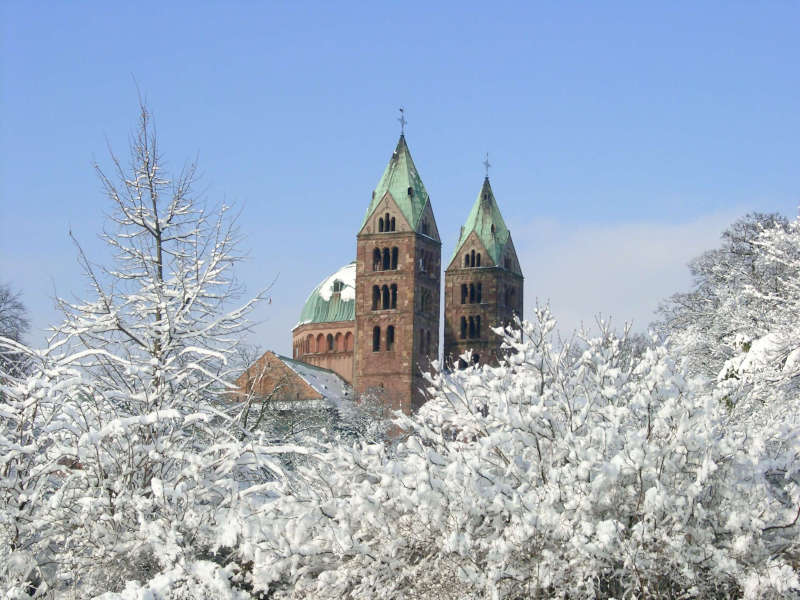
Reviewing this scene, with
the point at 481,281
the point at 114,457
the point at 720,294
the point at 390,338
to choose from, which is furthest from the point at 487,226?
the point at 114,457

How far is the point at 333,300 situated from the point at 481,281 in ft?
32.3

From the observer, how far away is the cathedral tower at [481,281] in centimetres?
7444

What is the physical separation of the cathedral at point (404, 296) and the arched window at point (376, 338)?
2.3 inches

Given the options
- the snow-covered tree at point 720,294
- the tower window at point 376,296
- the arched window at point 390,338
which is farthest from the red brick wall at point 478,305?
the snow-covered tree at point 720,294

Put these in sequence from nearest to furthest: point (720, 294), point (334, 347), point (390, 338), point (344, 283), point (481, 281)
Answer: point (720, 294), point (390, 338), point (334, 347), point (481, 281), point (344, 283)

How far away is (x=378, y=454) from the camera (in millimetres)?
9695

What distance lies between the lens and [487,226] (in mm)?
76125

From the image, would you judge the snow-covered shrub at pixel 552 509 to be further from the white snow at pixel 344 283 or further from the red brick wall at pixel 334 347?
the white snow at pixel 344 283

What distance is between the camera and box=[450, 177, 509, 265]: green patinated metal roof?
75438mm

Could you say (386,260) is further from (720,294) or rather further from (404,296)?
(720,294)

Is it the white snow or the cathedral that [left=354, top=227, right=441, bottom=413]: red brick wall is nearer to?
the cathedral

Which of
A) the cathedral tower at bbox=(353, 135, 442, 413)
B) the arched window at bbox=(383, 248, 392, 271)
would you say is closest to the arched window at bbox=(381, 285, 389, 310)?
the cathedral tower at bbox=(353, 135, 442, 413)

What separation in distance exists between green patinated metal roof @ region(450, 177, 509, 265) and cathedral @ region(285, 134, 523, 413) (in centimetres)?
7

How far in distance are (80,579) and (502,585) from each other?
4.02m
